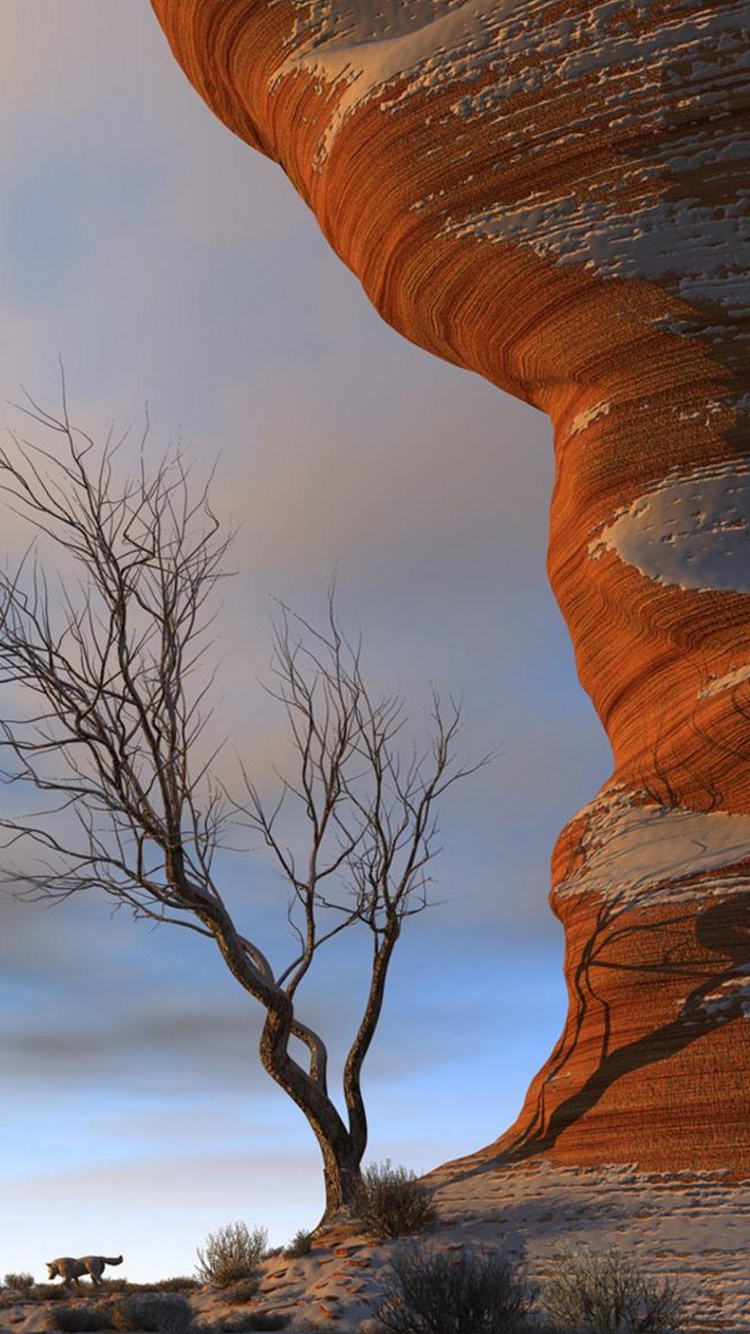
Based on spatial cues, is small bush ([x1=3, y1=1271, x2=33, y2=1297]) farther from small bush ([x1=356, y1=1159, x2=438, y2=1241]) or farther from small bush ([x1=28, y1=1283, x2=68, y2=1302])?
small bush ([x1=356, y1=1159, x2=438, y2=1241])

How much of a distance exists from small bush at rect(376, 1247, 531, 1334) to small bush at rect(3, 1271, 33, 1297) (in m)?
4.75

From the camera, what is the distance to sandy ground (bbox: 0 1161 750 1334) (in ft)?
28.5

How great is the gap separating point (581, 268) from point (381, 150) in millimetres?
2192

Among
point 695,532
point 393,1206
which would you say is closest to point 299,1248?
point 393,1206

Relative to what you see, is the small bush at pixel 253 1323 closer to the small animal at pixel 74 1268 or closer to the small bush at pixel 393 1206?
the small bush at pixel 393 1206

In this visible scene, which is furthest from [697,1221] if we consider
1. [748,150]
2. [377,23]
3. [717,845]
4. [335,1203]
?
[377,23]

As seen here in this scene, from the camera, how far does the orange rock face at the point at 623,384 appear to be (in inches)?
411

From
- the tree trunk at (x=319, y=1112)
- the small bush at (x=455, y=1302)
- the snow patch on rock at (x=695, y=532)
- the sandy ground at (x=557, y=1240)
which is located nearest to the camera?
the small bush at (x=455, y=1302)

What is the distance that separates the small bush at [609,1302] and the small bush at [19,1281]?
524 cm

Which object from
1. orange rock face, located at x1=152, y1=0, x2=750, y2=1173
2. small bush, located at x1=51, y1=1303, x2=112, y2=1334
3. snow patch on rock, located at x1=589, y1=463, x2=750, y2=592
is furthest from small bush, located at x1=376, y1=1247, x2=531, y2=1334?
snow patch on rock, located at x1=589, y1=463, x2=750, y2=592

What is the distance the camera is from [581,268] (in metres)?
11.7

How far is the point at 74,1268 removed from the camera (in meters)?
11.6

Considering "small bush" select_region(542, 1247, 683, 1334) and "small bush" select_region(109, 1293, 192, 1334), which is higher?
"small bush" select_region(109, 1293, 192, 1334)

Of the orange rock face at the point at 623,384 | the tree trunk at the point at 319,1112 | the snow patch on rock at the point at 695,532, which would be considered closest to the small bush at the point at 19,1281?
the tree trunk at the point at 319,1112
